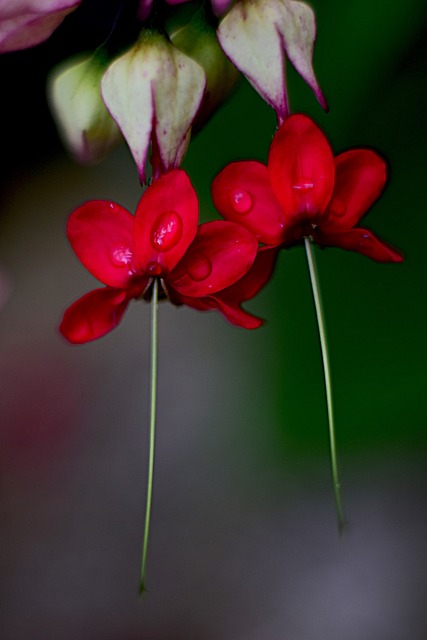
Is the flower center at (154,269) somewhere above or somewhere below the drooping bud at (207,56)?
below

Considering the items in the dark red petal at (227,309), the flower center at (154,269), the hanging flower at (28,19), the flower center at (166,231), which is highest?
the hanging flower at (28,19)

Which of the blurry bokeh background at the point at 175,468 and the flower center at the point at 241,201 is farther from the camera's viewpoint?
the blurry bokeh background at the point at 175,468

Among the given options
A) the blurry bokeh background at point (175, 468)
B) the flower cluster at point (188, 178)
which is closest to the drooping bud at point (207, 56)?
the flower cluster at point (188, 178)

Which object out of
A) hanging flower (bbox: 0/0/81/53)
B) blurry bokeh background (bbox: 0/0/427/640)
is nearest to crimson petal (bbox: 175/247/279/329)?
hanging flower (bbox: 0/0/81/53)

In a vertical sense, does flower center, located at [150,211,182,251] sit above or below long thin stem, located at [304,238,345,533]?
above

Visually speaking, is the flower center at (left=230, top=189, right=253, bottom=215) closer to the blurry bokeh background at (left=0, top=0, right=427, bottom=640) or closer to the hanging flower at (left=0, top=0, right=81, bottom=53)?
the hanging flower at (left=0, top=0, right=81, bottom=53)

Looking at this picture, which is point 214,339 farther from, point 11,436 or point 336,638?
point 336,638

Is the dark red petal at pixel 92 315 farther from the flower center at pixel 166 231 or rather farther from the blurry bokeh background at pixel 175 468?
the blurry bokeh background at pixel 175 468
